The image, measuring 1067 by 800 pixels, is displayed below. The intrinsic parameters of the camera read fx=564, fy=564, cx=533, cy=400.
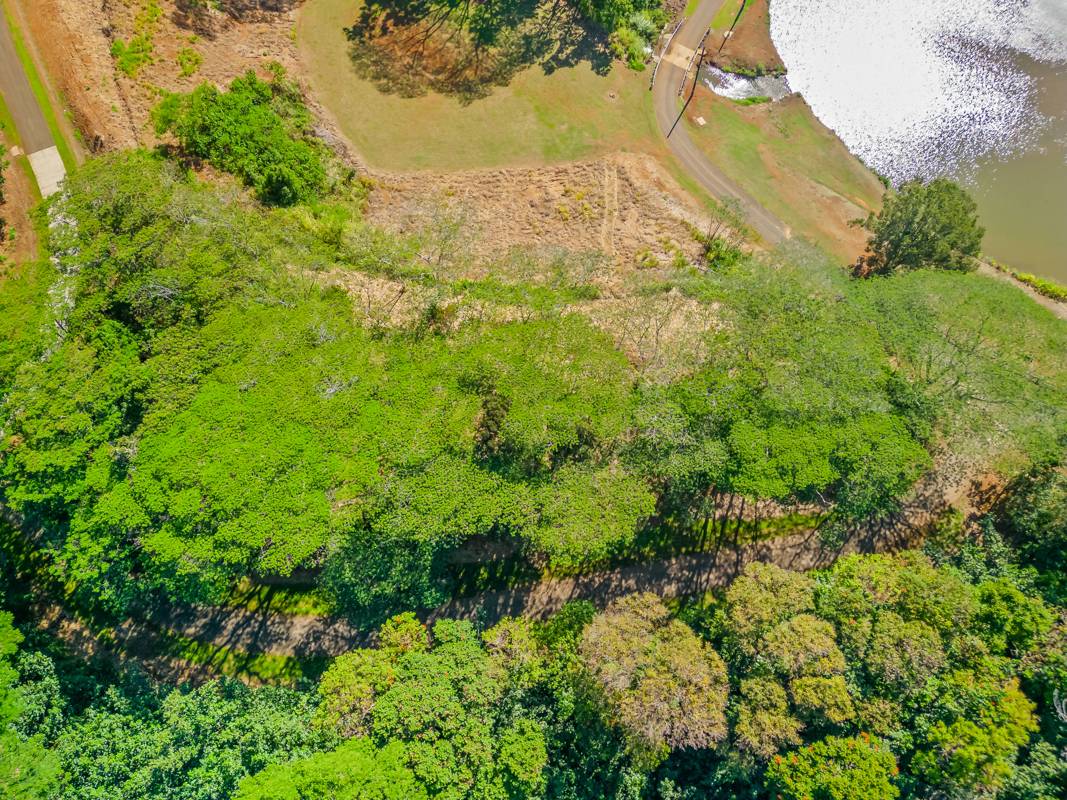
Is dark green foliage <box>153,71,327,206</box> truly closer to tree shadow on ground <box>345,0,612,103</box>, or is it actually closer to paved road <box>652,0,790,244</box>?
tree shadow on ground <box>345,0,612,103</box>

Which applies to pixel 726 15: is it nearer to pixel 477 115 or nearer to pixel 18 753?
pixel 477 115

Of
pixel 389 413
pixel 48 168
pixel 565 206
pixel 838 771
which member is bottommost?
pixel 838 771

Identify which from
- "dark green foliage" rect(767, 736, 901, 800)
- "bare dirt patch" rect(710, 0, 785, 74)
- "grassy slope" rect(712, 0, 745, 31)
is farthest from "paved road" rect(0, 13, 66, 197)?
"dark green foliage" rect(767, 736, 901, 800)

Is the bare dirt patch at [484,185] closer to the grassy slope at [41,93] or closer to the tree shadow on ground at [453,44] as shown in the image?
the tree shadow on ground at [453,44]

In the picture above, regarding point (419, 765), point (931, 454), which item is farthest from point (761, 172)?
point (419, 765)

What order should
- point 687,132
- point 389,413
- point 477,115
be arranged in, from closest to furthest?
point 389,413 < point 477,115 < point 687,132

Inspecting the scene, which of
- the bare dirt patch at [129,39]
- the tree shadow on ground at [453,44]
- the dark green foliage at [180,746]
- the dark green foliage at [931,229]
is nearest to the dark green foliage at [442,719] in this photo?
the dark green foliage at [180,746]

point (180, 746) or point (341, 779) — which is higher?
point (341, 779)

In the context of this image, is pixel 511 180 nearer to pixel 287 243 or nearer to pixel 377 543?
pixel 287 243

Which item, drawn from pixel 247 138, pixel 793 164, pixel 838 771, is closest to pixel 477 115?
pixel 247 138
